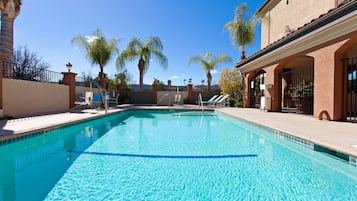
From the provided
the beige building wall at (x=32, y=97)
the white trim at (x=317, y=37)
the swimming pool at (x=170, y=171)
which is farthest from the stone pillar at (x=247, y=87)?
the beige building wall at (x=32, y=97)

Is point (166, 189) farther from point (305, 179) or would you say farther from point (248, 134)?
point (248, 134)

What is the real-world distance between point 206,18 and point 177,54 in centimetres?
683

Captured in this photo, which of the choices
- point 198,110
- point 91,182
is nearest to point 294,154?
point 91,182

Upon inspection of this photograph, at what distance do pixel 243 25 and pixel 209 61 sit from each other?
267 inches

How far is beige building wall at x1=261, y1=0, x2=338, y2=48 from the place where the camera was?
10.7 metres

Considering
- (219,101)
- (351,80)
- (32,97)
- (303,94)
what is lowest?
(219,101)

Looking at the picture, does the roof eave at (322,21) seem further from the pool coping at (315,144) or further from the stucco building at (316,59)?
the pool coping at (315,144)

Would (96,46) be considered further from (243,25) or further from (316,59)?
(316,59)

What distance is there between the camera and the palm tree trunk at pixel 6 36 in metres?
11.8

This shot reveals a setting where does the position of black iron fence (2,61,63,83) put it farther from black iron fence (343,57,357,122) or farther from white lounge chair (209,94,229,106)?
black iron fence (343,57,357,122)

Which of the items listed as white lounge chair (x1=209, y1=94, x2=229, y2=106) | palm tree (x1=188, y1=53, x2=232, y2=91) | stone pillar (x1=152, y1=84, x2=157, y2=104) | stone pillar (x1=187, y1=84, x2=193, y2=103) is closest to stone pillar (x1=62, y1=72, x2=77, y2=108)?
stone pillar (x1=152, y1=84, x2=157, y2=104)

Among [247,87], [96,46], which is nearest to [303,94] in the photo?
[247,87]

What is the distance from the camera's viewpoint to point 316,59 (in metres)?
7.25

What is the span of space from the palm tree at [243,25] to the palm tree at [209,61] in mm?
5855
